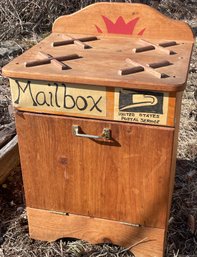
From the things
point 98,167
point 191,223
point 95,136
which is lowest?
point 191,223

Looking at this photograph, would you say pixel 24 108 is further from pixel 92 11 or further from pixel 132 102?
pixel 92 11

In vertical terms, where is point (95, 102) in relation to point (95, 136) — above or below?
above

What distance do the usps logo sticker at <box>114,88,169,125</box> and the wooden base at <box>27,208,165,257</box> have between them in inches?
24.1

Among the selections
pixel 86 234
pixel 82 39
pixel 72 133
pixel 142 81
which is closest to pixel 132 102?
pixel 142 81

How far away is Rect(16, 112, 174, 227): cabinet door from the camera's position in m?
1.92

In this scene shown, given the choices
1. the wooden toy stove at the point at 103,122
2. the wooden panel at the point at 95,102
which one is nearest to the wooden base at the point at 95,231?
the wooden toy stove at the point at 103,122

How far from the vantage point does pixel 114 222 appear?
85.8 inches

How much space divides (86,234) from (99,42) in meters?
1.01

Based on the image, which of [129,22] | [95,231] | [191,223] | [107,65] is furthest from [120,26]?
[191,223]

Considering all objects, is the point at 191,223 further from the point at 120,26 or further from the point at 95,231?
the point at 120,26

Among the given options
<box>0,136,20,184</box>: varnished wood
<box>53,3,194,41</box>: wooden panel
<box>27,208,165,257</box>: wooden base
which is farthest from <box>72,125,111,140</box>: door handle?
<box>0,136,20,184</box>: varnished wood

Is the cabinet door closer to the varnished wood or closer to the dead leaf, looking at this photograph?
the dead leaf

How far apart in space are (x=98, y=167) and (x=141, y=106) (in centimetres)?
39

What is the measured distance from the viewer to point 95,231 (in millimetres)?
2256
